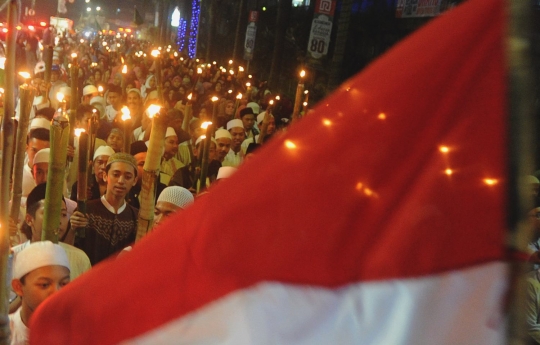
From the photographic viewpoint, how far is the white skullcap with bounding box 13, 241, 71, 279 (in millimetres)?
3307

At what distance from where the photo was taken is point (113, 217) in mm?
4770

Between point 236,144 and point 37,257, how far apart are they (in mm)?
5102

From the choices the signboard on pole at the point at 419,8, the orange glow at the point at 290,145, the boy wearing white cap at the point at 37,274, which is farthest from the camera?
the signboard on pole at the point at 419,8

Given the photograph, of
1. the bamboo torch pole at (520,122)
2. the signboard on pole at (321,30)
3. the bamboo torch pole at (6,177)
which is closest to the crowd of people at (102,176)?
the bamboo torch pole at (6,177)

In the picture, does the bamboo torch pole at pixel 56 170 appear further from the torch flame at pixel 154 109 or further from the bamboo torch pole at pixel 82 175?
the torch flame at pixel 154 109

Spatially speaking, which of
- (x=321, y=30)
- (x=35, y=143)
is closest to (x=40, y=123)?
(x=35, y=143)

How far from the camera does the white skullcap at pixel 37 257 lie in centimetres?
331

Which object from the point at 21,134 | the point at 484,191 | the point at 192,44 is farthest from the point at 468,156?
the point at 192,44

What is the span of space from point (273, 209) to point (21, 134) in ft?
6.44

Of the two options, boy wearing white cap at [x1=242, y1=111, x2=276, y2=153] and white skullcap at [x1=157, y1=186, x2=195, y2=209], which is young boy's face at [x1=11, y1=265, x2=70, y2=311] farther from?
boy wearing white cap at [x1=242, y1=111, x2=276, y2=153]

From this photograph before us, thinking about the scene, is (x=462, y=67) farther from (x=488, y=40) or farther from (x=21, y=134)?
(x=21, y=134)

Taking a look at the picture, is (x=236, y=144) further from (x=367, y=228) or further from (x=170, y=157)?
(x=367, y=228)

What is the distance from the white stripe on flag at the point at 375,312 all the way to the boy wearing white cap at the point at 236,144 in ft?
21.3

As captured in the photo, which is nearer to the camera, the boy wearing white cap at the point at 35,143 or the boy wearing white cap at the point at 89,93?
the boy wearing white cap at the point at 35,143
